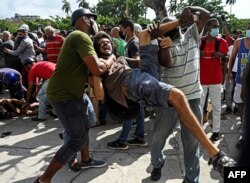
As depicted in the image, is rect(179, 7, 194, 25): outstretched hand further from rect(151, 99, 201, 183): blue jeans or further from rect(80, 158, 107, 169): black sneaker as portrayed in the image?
rect(80, 158, 107, 169): black sneaker

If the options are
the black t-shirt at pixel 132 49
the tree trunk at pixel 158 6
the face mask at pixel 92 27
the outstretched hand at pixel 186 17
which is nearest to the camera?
the outstretched hand at pixel 186 17

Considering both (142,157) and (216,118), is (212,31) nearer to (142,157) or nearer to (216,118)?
(216,118)

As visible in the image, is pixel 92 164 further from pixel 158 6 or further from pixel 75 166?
pixel 158 6

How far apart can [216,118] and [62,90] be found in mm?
2664

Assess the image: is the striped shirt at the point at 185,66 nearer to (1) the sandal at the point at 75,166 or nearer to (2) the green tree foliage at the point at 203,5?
→ (1) the sandal at the point at 75,166

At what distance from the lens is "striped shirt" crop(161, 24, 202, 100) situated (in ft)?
11.1

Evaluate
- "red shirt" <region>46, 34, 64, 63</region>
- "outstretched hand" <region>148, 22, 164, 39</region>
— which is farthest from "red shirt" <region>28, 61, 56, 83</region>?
"outstretched hand" <region>148, 22, 164, 39</region>

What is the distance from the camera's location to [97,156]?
4.84m

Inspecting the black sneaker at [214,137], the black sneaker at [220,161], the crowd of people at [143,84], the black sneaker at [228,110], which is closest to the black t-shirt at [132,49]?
the crowd of people at [143,84]

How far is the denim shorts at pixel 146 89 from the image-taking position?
117 inches

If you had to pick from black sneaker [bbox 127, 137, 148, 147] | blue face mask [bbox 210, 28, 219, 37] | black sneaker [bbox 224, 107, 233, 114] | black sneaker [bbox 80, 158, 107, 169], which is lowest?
black sneaker [bbox 224, 107, 233, 114]

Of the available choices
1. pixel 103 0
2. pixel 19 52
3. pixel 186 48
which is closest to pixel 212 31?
pixel 186 48

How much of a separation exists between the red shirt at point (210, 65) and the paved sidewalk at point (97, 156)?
95cm

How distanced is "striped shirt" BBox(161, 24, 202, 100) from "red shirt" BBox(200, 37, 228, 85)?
5.91 ft
